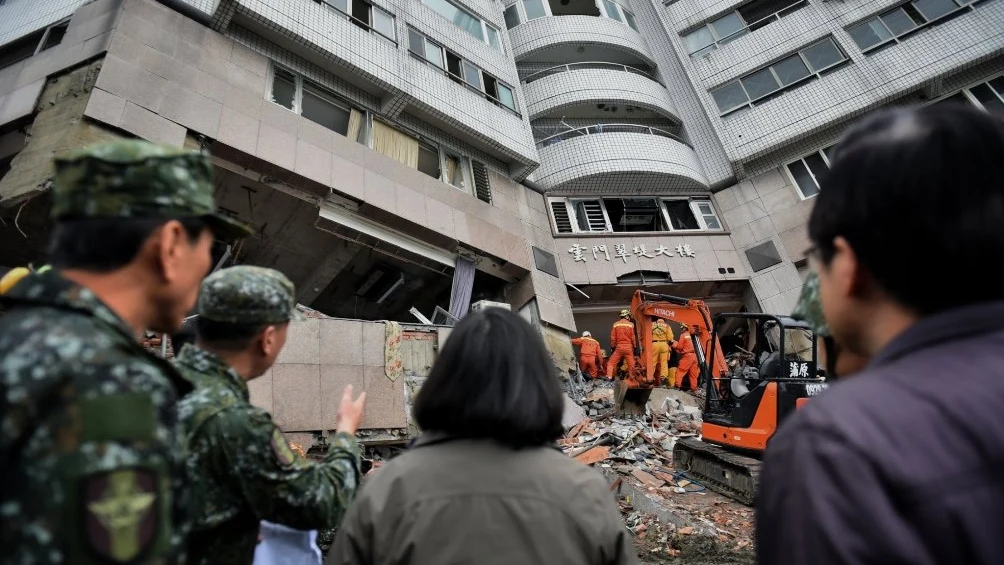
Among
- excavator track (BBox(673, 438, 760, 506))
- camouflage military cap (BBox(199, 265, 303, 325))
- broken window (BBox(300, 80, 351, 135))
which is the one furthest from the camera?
broken window (BBox(300, 80, 351, 135))

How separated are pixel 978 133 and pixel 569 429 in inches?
350

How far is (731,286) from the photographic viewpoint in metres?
15.6

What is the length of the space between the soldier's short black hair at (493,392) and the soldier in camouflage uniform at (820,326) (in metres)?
0.76

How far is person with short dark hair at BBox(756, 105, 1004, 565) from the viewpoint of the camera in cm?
67

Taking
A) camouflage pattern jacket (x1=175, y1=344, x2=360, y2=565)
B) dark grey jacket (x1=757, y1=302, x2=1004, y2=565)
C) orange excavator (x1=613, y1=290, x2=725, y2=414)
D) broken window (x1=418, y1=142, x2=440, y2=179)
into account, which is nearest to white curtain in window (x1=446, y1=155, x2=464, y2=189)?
broken window (x1=418, y1=142, x2=440, y2=179)

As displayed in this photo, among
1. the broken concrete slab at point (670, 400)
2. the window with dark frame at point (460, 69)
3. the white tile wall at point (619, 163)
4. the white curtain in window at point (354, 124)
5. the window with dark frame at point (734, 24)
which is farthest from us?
the window with dark frame at point (734, 24)

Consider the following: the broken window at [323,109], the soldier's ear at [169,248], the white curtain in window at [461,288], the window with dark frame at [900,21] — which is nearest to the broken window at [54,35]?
the broken window at [323,109]

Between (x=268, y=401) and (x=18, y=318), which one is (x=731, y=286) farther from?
(x=18, y=318)

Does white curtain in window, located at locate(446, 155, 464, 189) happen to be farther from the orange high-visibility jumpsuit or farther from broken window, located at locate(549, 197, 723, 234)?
the orange high-visibility jumpsuit

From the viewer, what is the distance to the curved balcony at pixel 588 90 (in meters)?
17.1

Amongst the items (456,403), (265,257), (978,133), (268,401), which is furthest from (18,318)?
(265,257)

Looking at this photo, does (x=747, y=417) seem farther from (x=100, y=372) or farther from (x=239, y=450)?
(x=100, y=372)

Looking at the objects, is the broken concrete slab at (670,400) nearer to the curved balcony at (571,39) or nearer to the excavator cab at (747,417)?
the excavator cab at (747,417)

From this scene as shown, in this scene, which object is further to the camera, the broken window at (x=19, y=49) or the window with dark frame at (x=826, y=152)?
the window with dark frame at (x=826, y=152)
